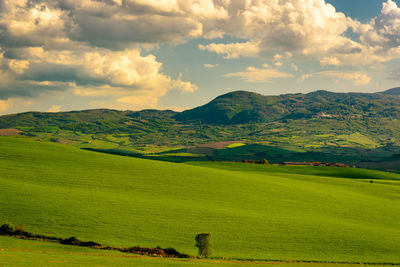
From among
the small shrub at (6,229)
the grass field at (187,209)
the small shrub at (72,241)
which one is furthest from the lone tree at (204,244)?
the small shrub at (6,229)

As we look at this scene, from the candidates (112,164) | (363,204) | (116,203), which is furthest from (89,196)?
(363,204)

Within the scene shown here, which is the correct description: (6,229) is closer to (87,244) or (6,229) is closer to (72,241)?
(72,241)

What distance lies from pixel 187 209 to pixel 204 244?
17596 mm

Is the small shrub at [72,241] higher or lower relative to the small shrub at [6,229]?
lower

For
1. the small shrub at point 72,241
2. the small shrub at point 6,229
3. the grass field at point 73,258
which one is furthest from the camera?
the small shrub at point 6,229

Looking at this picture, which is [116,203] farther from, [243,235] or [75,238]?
[243,235]

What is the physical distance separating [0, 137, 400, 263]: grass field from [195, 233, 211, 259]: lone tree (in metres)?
2.00

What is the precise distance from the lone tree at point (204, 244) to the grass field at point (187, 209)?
2004mm

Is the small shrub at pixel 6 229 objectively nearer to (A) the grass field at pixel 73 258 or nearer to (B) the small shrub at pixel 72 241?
(A) the grass field at pixel 73 258

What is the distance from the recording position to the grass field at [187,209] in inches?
1938

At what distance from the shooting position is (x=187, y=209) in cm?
6159

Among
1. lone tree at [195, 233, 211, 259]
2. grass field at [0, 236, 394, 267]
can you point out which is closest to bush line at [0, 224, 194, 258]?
grass field at [0, 236, 394, 267]

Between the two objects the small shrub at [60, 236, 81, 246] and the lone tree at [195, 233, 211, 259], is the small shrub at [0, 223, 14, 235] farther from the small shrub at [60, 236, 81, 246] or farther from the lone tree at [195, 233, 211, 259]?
the lone tree at [195, 233, 211, 259]

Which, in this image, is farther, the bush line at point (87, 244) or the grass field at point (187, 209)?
the grass field at point (187, 209)
